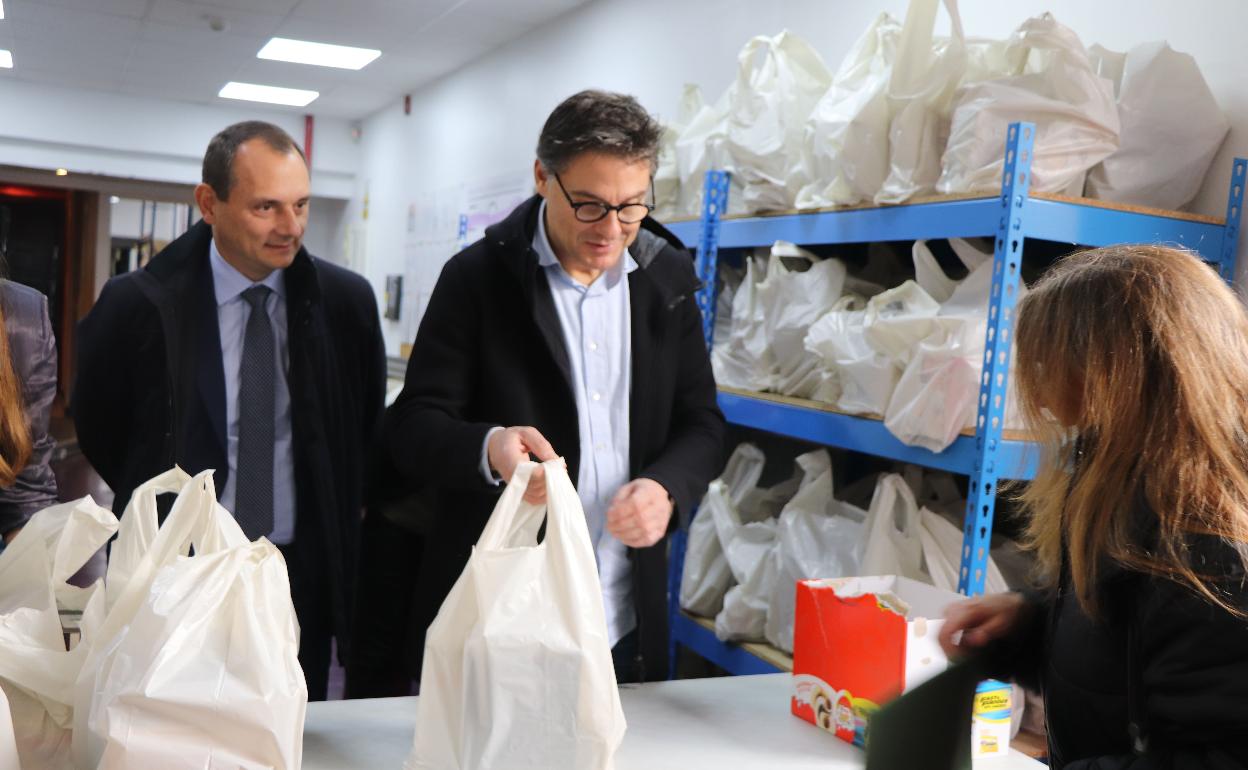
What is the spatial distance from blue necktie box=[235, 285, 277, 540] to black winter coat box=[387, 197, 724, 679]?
425 mm

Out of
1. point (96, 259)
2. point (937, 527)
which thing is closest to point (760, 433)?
point (937, 527)

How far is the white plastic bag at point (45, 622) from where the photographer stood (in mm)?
1196

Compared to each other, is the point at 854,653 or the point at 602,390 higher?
the point at 602,390

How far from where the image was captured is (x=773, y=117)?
2.86m

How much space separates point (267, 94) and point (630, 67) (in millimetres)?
4438

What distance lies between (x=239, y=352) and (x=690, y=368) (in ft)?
2.87

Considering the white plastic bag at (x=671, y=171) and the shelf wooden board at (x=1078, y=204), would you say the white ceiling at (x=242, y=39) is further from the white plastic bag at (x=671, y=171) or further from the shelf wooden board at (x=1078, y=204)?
the shelf wooden board at (x=1078, y=204)

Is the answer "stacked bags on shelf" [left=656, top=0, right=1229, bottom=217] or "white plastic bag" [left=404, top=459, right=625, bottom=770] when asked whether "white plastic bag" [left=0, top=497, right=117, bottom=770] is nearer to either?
"white plastic bag" [left=404, top=459, right=625, bottom=770]

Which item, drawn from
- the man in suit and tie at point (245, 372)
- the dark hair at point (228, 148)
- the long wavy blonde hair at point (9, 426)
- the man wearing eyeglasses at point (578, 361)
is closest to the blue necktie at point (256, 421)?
the man in suit and tie at point (245, 372)

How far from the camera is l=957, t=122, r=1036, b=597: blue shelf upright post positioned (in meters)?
2.03

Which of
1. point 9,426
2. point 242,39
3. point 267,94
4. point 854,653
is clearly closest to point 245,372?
point 9,426

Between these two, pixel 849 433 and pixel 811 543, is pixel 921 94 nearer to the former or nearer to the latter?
pixel 849 433

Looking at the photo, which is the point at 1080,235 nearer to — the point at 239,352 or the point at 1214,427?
the point at 1214,427

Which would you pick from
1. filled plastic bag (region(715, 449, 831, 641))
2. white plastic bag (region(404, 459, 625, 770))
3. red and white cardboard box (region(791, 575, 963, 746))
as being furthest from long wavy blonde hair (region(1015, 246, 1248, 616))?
filled plastic bag (region(715, 449, 831, 641))
